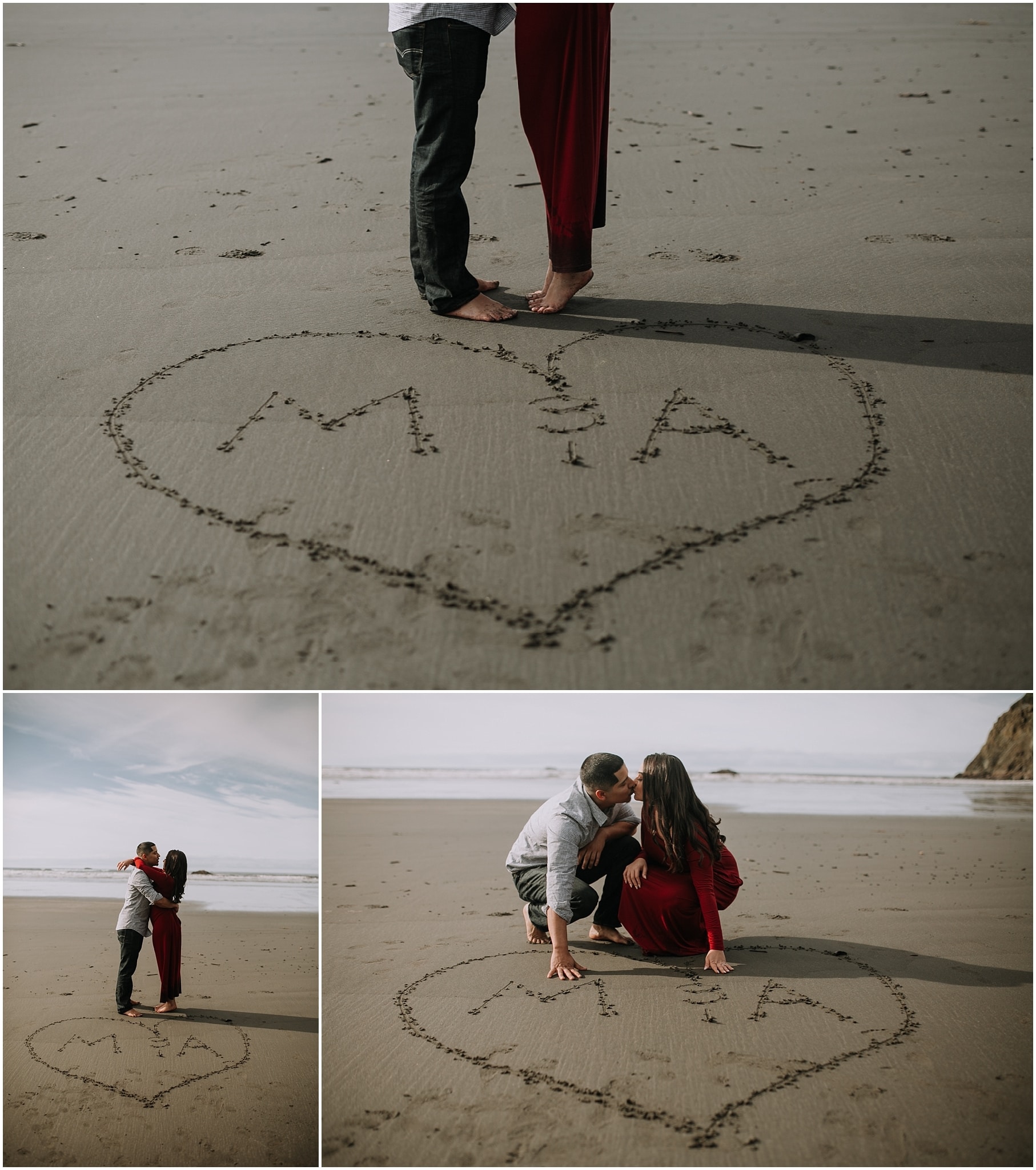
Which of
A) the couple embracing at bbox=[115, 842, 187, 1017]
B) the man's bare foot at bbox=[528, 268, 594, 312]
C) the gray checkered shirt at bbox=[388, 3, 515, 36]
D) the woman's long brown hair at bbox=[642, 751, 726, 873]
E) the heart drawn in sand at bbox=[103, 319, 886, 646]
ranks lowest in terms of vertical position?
the couple embracing at bbox=[115, 842, 187, 1017]

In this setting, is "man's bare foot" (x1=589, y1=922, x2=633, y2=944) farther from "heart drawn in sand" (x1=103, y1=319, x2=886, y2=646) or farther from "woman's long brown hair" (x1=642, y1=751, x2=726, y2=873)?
"heart drawn in sand" (x1=103, y1=319, x2=886, y2=646)

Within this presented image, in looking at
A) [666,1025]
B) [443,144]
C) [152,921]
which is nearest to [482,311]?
[443,144]

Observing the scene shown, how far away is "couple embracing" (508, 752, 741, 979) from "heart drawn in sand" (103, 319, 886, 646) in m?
0.68

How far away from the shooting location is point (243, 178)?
229 inches

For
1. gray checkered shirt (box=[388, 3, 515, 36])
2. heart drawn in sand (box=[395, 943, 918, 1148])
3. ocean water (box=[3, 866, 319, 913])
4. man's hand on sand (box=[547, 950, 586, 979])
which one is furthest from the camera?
ocean water (box=[3, 866, 319, 913])

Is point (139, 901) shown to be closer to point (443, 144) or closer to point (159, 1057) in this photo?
point (159, 1057)

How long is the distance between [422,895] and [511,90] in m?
6.09

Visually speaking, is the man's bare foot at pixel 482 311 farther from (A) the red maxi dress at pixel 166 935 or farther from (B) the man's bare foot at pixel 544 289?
(A) the red maxi dress at pixel 166 935

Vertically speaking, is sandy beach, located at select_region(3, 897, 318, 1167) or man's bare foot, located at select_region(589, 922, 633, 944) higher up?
man's bare foot, located at select_region(589, 922, 633, 944)

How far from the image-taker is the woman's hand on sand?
9.41 feet

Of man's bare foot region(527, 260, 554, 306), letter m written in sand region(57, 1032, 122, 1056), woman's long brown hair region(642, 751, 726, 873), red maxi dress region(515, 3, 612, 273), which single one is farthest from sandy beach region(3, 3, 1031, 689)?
letter m written in sand region(57, 1032, 122, 1056)

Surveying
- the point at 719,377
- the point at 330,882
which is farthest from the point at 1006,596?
the point at 330,882

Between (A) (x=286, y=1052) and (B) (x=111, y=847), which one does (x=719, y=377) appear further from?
(B) (x=111, y=847)

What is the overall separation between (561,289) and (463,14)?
3.56 feet
